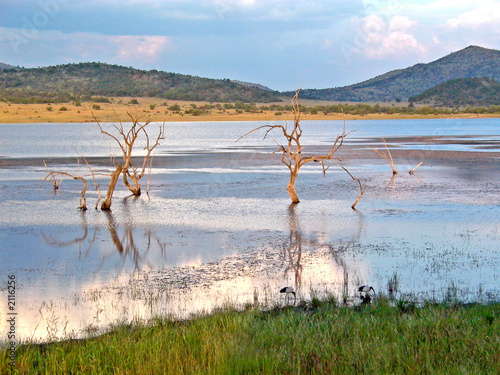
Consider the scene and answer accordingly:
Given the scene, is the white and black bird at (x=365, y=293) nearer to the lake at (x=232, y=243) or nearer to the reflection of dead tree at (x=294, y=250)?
the lake at (x=232, y=243)

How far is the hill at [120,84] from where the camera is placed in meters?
106

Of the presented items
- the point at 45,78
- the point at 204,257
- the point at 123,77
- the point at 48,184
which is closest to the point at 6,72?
the point at 45,78

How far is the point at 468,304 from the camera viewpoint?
7.74m

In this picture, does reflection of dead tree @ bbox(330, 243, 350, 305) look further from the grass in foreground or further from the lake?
the grass in foreground

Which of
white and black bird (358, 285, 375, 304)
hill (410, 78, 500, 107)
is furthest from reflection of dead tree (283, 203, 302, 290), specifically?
hill (410, 78, 500, 107)

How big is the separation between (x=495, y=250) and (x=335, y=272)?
3.11 metres

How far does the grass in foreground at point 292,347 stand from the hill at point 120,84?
95.7 m

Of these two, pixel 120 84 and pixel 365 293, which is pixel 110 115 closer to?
pixel 120 84

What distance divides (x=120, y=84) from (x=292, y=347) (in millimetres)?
115781

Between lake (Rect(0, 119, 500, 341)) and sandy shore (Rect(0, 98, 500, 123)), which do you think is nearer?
lake (Rect(0, 119, 500, 341))

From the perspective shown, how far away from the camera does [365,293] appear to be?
8.35 meters

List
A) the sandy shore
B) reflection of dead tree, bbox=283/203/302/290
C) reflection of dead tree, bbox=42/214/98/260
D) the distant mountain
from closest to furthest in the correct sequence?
reflection of dead tree, bbox=283/203/302/290
reflection of dead tree, bbox=42/214/98/260
the sandy shore
the distant mountain

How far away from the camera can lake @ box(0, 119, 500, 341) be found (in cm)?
852

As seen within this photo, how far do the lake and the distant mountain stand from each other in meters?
137
